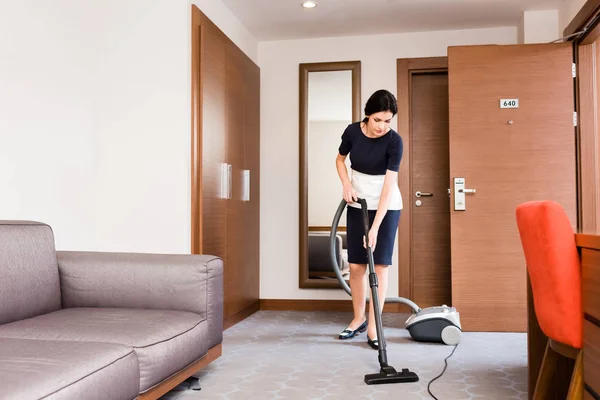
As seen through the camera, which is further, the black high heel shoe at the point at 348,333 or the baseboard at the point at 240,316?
the baseboard at the point at 240,316

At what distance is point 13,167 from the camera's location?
2580 mm

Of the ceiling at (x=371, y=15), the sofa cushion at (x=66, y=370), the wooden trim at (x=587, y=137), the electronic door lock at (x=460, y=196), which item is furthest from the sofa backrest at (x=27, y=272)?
the wooden trim at (x=587, y=137)

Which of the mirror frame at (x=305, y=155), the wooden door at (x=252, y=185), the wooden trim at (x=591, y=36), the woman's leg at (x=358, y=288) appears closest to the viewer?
the woman's leg at (x=358, y=288)

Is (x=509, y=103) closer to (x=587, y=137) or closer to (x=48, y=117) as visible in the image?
(x=587, y=137)

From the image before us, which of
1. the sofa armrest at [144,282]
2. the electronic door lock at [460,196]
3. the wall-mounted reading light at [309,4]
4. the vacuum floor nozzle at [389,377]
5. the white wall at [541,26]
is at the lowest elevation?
the vacuum floor nozzle at [389,377]

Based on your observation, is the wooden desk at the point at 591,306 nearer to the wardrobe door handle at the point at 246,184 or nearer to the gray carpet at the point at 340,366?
the gray carpet at the point at 340,366

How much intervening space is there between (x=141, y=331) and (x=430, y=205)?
3238mm

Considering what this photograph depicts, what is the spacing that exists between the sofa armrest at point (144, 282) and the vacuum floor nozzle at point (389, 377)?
710 mm

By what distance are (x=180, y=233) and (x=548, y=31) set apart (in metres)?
3.06

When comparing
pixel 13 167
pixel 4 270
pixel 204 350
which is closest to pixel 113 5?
pixel 13 167

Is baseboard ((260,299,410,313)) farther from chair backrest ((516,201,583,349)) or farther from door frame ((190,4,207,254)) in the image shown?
chair backrest ((516,201,583,349))

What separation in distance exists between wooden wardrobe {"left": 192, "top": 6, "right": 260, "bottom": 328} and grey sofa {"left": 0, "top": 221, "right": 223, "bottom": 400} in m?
0.97

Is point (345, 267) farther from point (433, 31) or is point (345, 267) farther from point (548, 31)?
point (548, 31)

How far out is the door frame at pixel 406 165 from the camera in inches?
182
